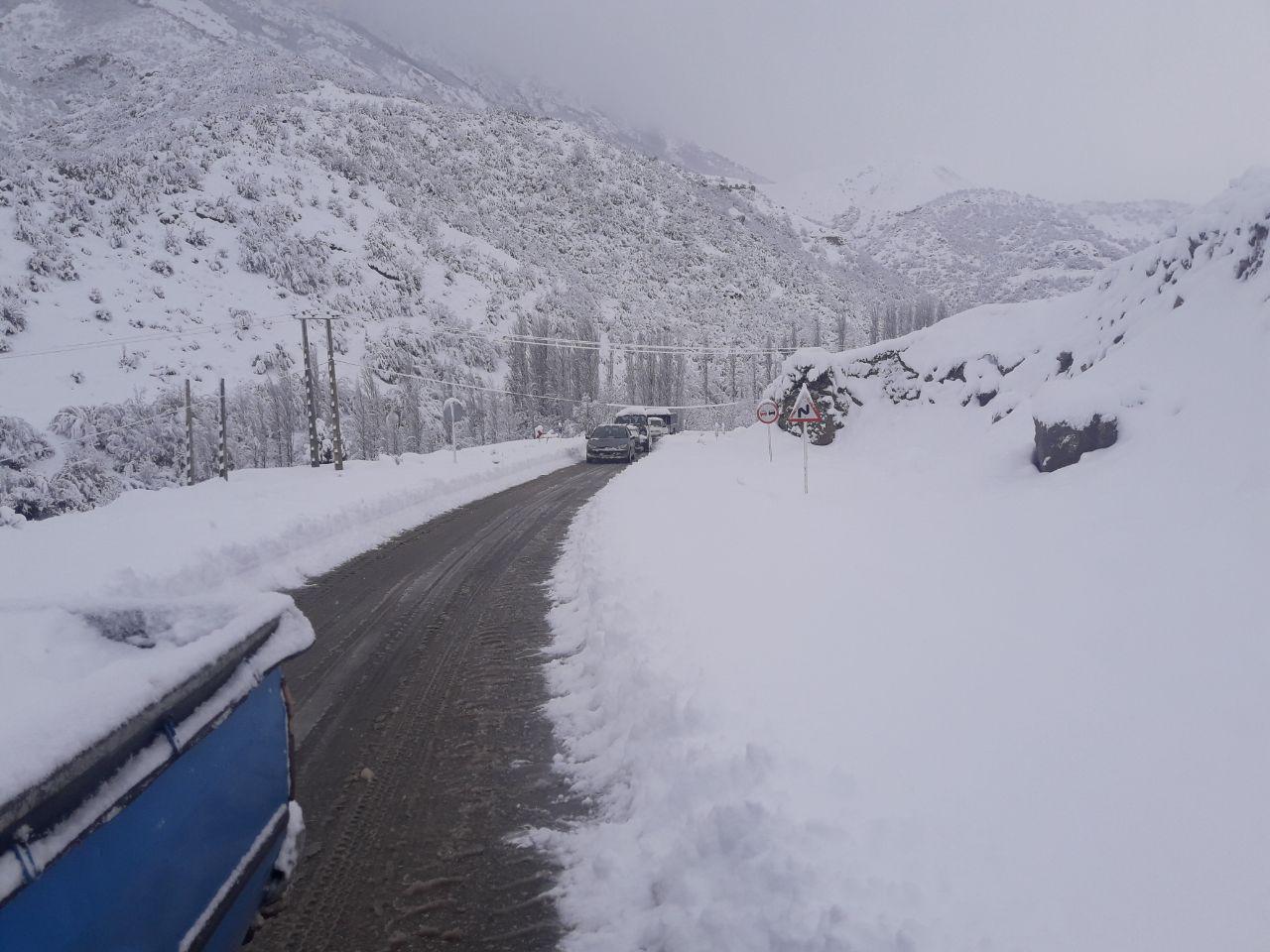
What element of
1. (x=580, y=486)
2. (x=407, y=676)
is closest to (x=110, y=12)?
(x=580, y=486)

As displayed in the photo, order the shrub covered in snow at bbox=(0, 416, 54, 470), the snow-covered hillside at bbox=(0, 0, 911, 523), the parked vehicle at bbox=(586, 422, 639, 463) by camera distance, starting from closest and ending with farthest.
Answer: the parked vehicle at bbox=(586, 422, 639, 463)
the shrub covered in snow at bbox=(0, 416, 54, 470)
the snow-covered hillside at bbox=(0, 0, 911, 523)

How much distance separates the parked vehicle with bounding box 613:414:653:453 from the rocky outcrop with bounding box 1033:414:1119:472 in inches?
885

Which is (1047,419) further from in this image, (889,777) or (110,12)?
(110,12)

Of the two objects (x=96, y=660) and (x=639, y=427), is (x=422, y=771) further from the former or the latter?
(x=639, y=427)

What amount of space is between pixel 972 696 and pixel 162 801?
4.53 metres

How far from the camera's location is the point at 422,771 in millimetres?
4555

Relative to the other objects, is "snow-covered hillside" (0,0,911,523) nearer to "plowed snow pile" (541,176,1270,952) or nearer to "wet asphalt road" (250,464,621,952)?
"wet asphalt road" (250,464,621,952)

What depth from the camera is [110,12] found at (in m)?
147

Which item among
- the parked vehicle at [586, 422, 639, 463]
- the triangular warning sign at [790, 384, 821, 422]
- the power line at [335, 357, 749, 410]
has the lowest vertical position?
the parked vehicle at [586, 422, 639, 463]

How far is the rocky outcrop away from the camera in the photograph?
1021 cm

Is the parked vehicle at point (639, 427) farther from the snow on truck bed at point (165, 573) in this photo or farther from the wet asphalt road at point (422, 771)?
the wet asphalt road at point (422, 771)

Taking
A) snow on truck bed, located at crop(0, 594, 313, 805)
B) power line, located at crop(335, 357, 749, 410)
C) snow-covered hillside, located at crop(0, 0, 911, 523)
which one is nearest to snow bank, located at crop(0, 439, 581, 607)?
snow on truck bed, located at crop(0, 594, 313, 805)

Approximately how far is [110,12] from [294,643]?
684 feet

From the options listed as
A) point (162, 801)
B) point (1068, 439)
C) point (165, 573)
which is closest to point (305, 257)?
point (165, 573)
